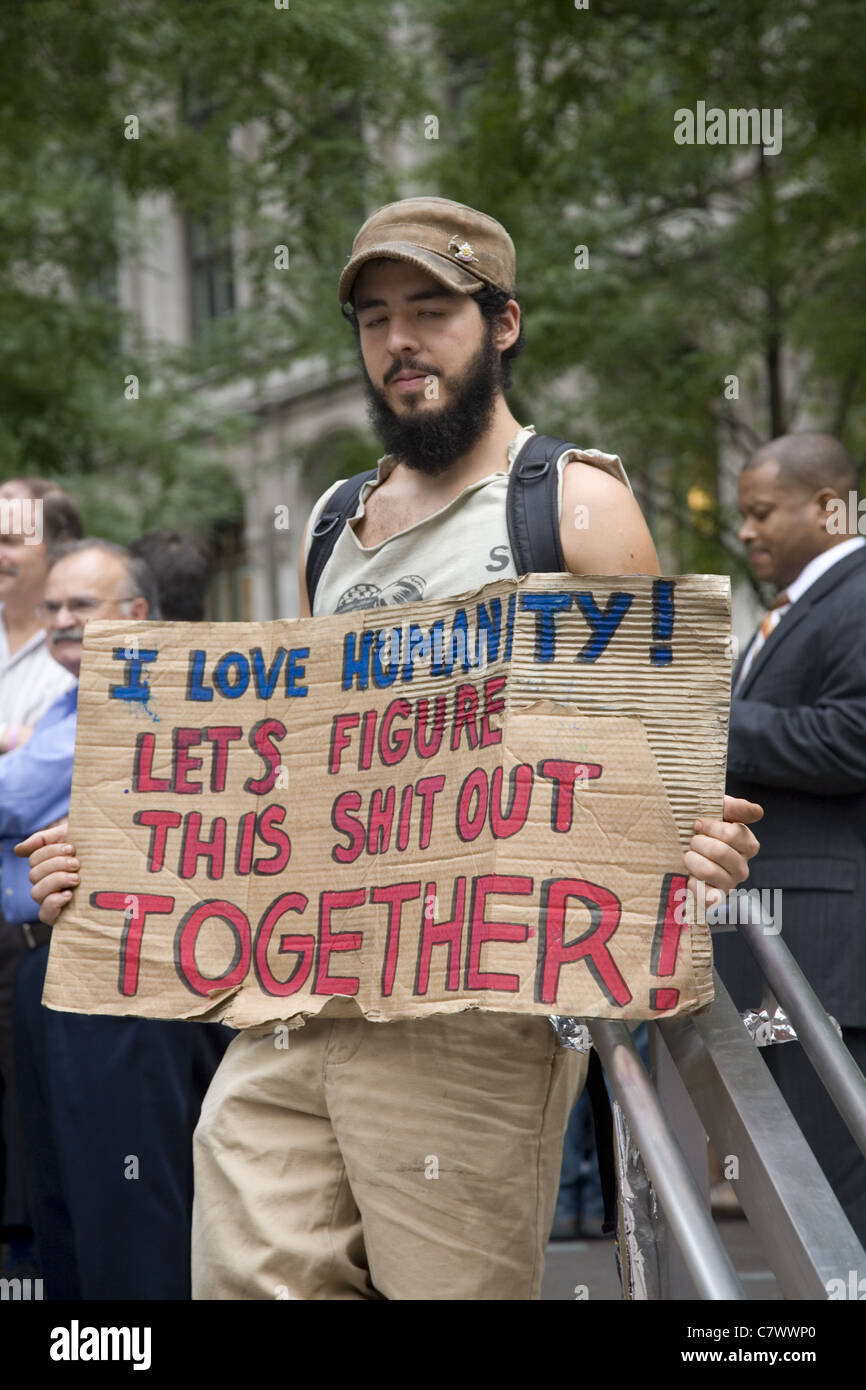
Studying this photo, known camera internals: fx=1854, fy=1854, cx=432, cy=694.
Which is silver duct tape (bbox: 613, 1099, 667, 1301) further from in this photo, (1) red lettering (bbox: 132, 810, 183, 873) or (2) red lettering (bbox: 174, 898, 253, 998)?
(1) red lettering (bbox: 132, 810, 183, 873)

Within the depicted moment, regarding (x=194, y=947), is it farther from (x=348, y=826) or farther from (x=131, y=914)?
(x=348, y=826)

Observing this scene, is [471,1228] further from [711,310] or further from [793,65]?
[711,310]

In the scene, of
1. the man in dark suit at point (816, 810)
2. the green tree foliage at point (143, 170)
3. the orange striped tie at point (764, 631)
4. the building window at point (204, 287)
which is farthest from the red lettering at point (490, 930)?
the building window at point (204, 287)

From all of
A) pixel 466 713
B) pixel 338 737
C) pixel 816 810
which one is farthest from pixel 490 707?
pixel 816 810

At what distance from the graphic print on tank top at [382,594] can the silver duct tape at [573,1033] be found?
26.6 inches

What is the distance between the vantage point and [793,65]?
827 centimetres

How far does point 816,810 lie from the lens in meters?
4.48

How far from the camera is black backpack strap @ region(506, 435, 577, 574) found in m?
2.78

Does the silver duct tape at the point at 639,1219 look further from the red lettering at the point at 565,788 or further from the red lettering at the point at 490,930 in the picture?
the red lettering at the point at 565,788

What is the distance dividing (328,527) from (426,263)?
50 centimetres

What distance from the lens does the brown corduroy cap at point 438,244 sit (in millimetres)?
2885

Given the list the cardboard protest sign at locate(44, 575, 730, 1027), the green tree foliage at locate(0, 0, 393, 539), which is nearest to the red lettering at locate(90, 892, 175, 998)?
the cardboard protest sign at locate(44, 575, 730, 1027)

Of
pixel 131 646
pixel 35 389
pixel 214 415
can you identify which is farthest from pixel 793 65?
pixel 214 415

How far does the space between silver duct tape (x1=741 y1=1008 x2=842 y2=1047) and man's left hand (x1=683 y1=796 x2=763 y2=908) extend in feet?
0.92
